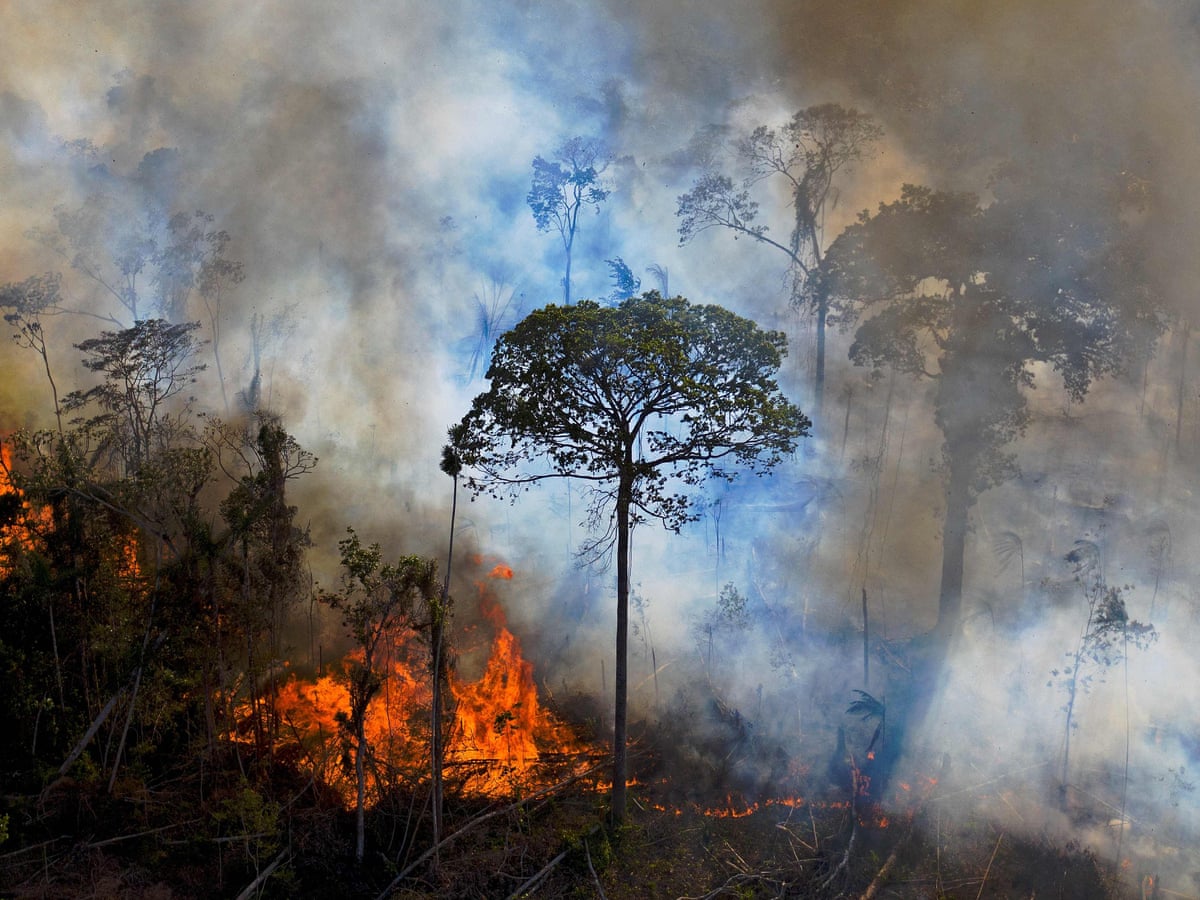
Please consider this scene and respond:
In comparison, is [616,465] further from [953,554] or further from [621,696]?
[953,554]

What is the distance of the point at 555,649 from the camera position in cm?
2602

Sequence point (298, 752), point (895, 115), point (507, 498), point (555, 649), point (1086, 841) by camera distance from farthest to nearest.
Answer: point (507, 498) → point (895, 115) → point (555, 649) → point (298, 752) → point (1086, 841)

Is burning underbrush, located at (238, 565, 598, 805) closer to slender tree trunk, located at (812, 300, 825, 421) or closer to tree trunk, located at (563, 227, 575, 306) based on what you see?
tree trunk, located at (563, 227, 575, 306)

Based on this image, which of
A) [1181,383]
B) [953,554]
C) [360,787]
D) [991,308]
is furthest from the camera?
[1181,383]

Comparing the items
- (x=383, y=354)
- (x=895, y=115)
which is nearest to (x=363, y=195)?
(x=383, y=354)

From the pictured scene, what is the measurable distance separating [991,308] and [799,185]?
832 centimetres

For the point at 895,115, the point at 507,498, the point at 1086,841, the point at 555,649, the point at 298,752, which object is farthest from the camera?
the point at 507,498

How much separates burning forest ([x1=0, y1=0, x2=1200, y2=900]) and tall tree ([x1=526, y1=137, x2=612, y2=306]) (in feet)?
0.50

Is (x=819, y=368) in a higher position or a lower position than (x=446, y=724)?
higher

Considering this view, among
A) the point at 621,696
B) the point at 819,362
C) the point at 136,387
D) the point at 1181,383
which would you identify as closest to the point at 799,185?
the point at 819,362

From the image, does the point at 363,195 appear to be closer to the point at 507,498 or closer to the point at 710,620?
the point at 507,498

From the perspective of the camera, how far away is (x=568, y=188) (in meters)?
31.3

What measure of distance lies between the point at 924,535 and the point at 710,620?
292 inches

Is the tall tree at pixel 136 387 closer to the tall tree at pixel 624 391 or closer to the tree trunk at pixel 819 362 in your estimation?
the tall tree at pixel 624 391
